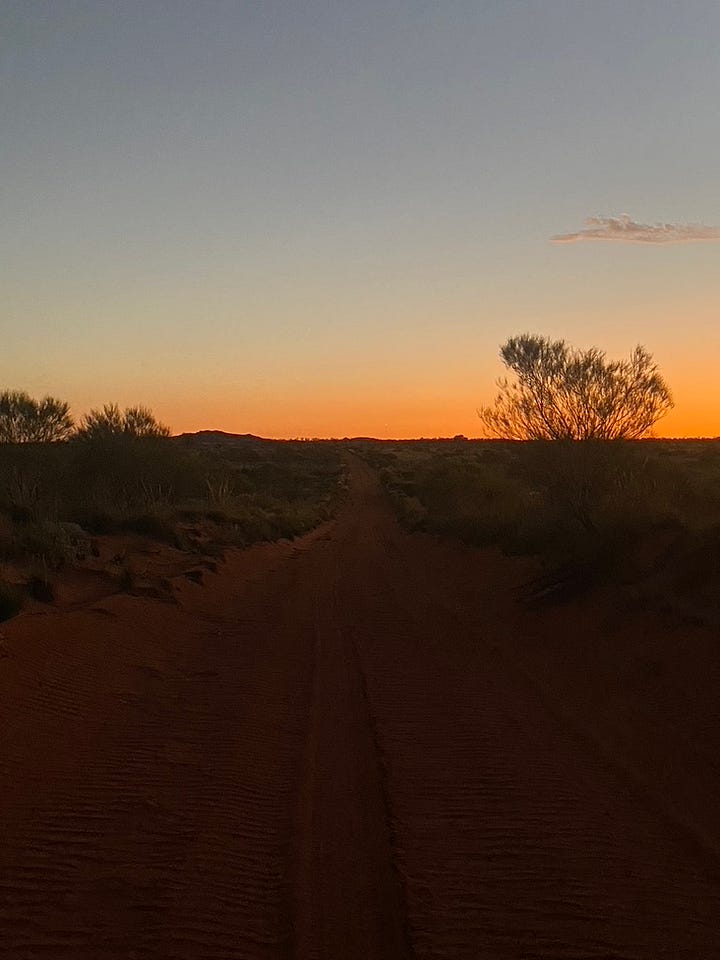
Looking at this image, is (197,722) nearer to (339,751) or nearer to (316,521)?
(339,751)

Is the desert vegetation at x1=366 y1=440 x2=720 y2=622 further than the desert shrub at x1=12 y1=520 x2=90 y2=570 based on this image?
No

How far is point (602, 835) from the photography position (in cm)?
700

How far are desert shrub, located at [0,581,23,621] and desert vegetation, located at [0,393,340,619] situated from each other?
15 mm

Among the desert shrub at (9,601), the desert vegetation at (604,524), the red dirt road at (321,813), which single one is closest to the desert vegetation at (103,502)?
the desert shrub at (9,601)

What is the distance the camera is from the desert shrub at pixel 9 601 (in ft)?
44.6

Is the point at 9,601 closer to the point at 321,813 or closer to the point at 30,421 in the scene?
the point at 321,813

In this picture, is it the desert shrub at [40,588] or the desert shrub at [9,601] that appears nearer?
the desert shrub at [9,601]

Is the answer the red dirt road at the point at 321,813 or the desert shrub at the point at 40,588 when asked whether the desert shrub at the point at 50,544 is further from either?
the red dirt road at the point at 321,813

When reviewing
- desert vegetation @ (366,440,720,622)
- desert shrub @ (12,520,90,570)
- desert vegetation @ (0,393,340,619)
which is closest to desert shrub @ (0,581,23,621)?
desert vegetation @ (0,393,340,619)

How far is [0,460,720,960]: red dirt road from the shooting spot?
18.3 ft

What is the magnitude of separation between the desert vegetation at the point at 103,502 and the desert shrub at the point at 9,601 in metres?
0.01

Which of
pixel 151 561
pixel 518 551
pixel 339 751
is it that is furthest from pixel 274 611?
pixel 339 751

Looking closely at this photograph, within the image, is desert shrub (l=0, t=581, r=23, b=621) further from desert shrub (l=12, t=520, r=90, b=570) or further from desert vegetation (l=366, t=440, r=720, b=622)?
desert vegetation (l=366, t=440, r=720, b=622)

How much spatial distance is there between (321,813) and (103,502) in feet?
79.3
